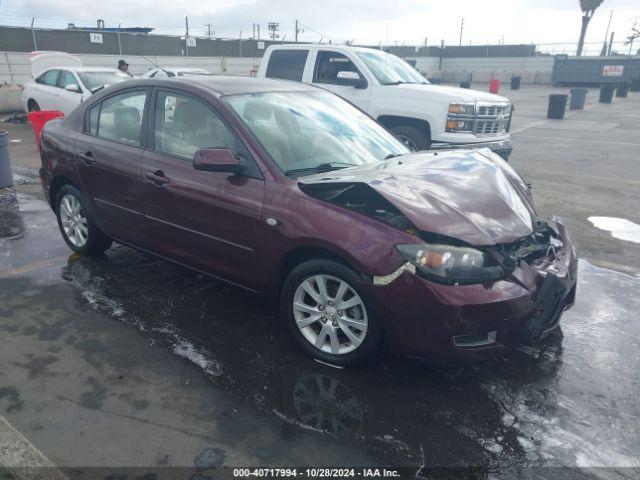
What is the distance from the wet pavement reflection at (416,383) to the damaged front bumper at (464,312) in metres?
0.32

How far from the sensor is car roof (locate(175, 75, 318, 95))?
4.02m

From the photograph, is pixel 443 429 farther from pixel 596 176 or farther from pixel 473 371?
pixel 596 176

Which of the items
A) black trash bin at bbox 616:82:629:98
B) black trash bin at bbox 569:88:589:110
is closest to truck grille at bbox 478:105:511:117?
black trash bin at bbox 569:88:589:110

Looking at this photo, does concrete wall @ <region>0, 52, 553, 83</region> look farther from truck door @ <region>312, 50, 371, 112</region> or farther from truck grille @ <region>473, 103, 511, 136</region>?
truck grille @ <region>473, 103, 511, 136</region>

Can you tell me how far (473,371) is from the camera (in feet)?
11.0

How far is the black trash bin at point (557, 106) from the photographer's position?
18.6 m

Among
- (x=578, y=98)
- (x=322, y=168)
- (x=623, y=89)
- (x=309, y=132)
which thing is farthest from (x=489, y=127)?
(x=623, y=89)

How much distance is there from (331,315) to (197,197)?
134 cm

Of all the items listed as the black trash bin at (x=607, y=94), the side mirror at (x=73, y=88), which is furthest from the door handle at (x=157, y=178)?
the black trash bin at (x=607, y=94)

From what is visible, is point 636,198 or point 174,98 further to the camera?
point 636,198

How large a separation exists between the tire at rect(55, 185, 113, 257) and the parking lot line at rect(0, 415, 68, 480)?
8.06 ft

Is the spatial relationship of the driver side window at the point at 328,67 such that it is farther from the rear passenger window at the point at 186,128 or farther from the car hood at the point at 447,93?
the rear passenger window at the point at 186,128

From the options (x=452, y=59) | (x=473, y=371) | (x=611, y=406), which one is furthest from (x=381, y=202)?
(x=452, y=59)

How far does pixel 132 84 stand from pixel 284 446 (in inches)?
130
